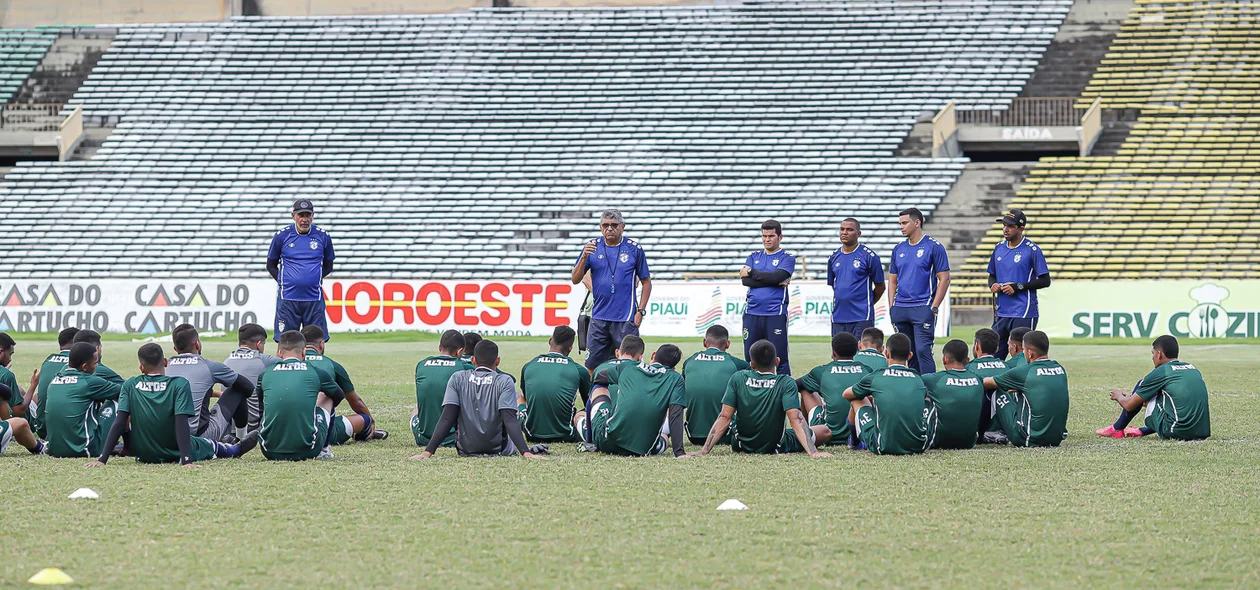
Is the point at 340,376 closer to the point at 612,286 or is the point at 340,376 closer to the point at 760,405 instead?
the point at 760,405

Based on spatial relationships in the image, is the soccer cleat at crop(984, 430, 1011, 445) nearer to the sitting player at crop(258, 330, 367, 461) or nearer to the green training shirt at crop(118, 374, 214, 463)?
the sitting player at crop(258, 330, 367, 461)

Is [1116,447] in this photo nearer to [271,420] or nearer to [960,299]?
[271,420]

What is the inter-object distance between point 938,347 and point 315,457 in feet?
56.1

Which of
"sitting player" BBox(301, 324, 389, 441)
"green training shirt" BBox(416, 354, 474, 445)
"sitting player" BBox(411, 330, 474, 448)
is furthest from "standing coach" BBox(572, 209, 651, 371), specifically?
"green training shirt" BBox(416, 354, 474, 445)

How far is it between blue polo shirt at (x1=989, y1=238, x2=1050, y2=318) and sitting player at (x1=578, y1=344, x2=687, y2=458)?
16.3ft

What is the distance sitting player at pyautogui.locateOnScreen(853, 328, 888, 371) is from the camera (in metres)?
11.0

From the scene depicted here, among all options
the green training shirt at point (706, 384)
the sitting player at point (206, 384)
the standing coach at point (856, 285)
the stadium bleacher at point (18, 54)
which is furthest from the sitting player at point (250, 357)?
the stadium bleacher at point (18, 54)

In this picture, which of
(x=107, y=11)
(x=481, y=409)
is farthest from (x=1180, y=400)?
(x=107, y=11)

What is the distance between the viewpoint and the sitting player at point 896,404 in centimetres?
1001

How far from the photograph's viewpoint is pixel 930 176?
1400 inches

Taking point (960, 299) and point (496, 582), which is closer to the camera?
point (496, 582)

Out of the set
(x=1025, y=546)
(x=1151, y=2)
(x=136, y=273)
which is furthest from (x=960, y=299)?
(x=1025, y=546)

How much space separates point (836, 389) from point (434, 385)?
2.96m

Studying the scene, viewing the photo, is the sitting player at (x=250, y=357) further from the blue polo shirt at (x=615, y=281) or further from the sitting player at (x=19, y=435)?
the blue polo shirt at (x=615, y=281)
